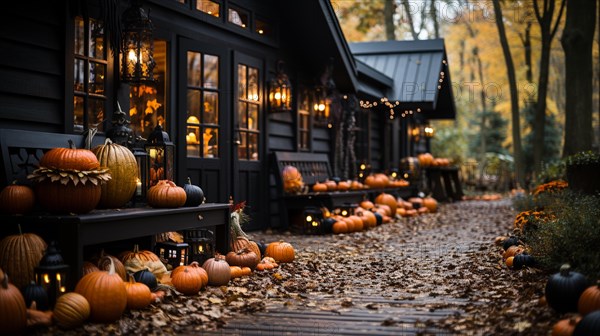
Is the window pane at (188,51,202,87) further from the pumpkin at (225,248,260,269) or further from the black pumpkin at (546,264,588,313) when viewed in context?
the black pumpkin at (546,264,588,313)

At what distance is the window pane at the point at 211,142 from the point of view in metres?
10.1

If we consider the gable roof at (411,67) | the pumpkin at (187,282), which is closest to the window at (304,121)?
the gable roof at (411,67)

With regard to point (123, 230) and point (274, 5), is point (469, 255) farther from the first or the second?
point (274, 5)

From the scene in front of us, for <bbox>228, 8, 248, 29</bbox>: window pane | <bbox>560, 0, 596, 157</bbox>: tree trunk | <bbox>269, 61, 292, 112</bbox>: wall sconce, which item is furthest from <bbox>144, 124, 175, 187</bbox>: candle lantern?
<bbox>560, 0, 596, 157</bbox>: tree trunk

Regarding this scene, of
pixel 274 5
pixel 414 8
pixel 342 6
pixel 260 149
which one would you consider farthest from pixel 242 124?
pixel 414 8

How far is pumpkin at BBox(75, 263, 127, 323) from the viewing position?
4750 millimetres

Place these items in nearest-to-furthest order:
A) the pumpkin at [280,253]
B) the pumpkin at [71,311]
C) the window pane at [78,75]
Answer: the pumpkin at [71,311]
the window pane at [78,75]
the pumpkin at [280,253]

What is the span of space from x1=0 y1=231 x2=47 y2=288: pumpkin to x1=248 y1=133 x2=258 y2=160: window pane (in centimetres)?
641

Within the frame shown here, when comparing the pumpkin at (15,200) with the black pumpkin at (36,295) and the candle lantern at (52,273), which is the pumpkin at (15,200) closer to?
the candle lantern at (52,273)

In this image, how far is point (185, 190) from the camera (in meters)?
6.84

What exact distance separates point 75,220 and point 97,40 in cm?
323

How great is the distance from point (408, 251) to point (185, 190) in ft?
11.5

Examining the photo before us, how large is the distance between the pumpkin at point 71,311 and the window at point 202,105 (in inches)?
202

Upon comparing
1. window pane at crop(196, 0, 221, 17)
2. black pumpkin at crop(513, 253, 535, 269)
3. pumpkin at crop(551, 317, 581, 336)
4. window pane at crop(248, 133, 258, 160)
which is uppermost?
window pane at crop(196, 0, 221, 17)
